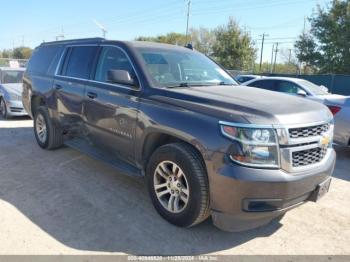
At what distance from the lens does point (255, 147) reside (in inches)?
113

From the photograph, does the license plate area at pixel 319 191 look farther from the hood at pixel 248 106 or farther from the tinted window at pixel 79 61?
the tinted window at pixel 79 61

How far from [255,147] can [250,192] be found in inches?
15.4

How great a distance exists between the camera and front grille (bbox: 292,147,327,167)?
3006mm

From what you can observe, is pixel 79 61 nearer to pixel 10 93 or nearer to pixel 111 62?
pixel 111 62

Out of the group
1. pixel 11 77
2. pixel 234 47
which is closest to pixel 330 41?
pixel 234 47

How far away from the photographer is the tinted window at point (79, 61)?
4.87m

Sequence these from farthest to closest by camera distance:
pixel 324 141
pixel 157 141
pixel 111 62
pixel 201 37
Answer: pixel 201 37
pixel 111 62
pixel 157 141
pixel 324 141

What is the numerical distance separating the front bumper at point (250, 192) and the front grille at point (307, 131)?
34 cm

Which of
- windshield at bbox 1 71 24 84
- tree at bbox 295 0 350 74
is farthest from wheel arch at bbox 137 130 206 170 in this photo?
tree at bbox 295 0 350 74

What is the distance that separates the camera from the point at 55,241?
3.20 metres

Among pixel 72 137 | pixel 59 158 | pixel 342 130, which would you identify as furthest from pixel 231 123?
pixel 342 130

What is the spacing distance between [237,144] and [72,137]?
3.40 m

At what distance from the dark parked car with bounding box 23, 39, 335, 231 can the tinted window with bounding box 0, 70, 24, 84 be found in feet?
21.3

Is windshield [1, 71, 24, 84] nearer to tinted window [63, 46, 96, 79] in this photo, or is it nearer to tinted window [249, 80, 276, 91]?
tinted window [63, 46, 96, 79]
